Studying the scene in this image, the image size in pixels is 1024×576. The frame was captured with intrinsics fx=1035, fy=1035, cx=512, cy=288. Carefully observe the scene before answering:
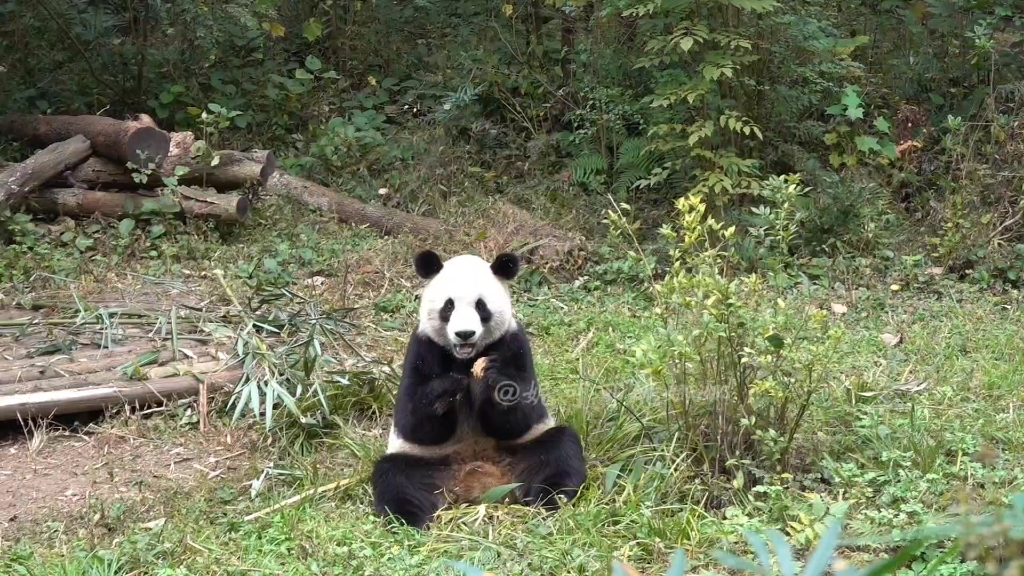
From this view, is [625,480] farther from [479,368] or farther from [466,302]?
[466,302]

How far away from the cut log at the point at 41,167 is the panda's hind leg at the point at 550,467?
5420mm

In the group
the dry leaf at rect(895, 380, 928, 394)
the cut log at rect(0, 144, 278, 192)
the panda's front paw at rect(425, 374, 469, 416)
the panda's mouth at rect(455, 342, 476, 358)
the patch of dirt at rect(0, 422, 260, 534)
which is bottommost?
the patch of dirt at rect(0, 422, 260, 534)

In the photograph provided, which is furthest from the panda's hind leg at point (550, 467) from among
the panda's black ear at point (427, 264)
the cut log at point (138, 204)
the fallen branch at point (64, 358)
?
the cut log at point (138, 204)

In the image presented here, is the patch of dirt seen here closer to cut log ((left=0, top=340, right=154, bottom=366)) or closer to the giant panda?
cut log ((left=0, top=340, right=154, bottom=366))

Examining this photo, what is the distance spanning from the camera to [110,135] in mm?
8828

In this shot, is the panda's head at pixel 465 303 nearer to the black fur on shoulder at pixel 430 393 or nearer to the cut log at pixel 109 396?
the black fur on shoulder at pixel 430 393

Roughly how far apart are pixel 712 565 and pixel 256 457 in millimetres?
2462

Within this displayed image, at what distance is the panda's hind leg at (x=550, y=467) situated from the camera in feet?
15.0

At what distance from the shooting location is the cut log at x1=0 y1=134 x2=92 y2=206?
824 cm

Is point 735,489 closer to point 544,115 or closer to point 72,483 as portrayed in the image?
point 72,483

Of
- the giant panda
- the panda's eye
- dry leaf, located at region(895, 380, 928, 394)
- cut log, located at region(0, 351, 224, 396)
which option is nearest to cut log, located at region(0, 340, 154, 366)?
cut log, located at region(0, 351, 224, 396)

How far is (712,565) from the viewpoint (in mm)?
3848

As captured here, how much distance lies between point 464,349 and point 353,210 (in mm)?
4890

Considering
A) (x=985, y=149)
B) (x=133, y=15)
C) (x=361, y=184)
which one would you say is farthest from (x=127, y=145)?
(x=985, y=149)
